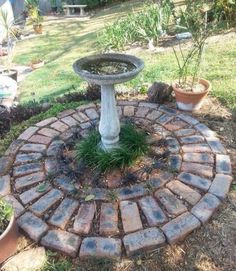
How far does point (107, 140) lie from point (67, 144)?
49 cm

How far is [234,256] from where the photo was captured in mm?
2287

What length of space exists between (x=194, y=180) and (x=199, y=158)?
0.30m

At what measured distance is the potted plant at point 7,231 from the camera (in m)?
2.23

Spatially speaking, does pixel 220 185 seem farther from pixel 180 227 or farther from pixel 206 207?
pixel 180 227

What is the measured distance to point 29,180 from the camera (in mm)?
2908

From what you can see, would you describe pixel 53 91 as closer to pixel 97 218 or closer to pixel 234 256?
pixel 97 218

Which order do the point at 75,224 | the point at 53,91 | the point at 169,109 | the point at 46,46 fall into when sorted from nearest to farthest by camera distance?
the point at 75,224 → the point at 169,109 → the point at 53,91 → the point at 46,46

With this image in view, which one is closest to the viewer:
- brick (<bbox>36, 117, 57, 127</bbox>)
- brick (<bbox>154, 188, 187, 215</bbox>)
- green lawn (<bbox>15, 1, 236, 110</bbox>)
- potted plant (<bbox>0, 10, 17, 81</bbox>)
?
brick (<bbox>154, 188, 187, 215</bbox>)

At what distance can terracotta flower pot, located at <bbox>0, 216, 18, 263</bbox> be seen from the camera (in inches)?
87.2

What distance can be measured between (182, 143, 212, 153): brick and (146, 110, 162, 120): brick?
0.62 m

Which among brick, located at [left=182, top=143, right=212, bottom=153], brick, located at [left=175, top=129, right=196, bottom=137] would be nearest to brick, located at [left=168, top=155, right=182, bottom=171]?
brick, located at [left=182, top=143, right=212, bottom=153]

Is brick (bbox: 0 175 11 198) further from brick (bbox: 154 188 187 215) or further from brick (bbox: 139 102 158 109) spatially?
brick (bbox: 139 102 158 109)

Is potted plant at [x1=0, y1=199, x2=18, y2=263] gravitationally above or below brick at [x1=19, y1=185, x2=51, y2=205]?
above

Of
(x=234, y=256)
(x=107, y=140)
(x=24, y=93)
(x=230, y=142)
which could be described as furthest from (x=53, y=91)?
(x=234, y=256)
